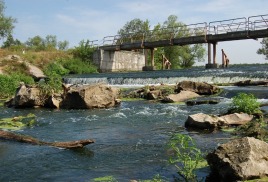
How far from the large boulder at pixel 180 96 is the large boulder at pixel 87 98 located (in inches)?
118

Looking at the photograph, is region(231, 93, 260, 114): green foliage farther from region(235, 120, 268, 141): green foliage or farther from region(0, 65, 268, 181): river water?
region(0, 65, 268, 181): river water

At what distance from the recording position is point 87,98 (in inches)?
699

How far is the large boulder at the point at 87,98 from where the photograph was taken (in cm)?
1761

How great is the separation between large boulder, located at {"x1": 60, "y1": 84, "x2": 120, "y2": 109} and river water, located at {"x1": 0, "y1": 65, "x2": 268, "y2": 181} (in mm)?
813

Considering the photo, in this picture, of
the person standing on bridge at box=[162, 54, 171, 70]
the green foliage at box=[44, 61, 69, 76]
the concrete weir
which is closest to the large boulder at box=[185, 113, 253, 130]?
the green foliage at box=[44, 61, 69, 76]

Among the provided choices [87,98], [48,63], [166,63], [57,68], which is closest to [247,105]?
[87,98]

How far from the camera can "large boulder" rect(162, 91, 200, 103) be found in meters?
19.0

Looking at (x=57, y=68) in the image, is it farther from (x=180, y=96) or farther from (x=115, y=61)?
(x=180, y=96)

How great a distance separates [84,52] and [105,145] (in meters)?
46.3

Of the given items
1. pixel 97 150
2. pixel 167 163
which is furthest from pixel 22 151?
pixel 167 163

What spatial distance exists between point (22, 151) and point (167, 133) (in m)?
4.31

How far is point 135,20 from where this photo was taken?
83625mm

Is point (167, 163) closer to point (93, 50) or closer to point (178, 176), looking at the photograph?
point (178, 176)

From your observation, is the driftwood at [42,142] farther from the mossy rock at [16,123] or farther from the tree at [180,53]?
the tree at [180,53]
